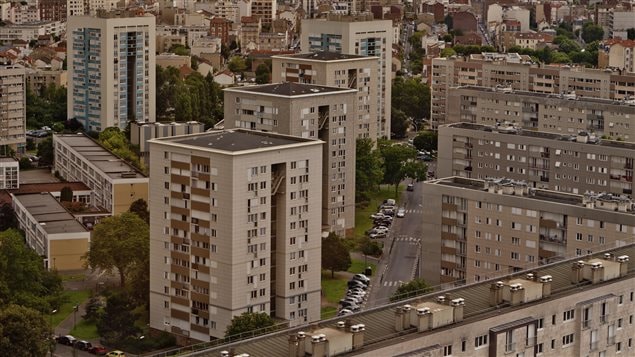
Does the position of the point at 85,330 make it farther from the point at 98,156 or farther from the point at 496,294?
the point at 98,156

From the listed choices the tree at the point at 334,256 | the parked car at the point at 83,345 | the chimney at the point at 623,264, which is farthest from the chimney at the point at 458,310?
the tree at the point at 334,256

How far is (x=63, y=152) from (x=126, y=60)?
21.8 ft

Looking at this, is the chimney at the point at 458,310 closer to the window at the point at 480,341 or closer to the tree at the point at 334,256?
the window at the point at 480,341

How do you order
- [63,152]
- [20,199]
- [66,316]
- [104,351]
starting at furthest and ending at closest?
[63,152]
[20,199]
[66,316]
[104,351]

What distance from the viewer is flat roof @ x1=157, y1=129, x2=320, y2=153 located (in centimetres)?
2286

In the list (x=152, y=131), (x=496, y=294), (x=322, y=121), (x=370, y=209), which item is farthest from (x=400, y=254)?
(x=496, y=294)

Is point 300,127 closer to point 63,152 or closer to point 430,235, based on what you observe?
point 430,235

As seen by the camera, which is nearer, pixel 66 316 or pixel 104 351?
pixel 104 351

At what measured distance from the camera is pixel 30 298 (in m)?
23.0

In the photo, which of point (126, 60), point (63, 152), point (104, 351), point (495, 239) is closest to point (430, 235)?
point (495, 239)

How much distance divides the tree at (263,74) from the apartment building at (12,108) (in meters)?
14.0

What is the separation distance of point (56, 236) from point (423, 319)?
13540mm

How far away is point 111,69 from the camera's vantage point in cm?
4150

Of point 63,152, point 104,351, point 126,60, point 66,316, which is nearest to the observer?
point 104,351
